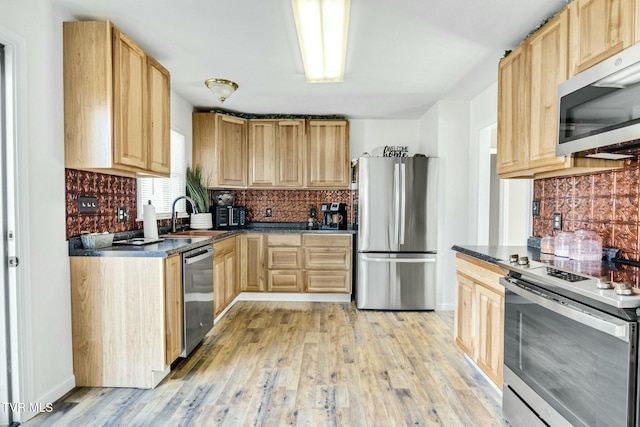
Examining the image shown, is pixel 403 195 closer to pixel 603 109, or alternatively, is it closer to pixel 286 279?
pixel 286 279

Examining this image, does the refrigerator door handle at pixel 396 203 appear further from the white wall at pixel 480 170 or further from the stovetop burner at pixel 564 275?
the stovetop burner at pixel 564 275

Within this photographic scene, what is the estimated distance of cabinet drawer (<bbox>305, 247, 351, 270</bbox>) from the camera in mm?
4219

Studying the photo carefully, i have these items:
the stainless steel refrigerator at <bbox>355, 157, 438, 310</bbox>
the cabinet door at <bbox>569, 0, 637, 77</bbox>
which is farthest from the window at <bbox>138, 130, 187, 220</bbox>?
the cabinet door at <bbox>569, 0, 637, 77</bbox>

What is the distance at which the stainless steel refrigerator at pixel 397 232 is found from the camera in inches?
151

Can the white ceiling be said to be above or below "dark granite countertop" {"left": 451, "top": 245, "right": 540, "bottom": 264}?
above

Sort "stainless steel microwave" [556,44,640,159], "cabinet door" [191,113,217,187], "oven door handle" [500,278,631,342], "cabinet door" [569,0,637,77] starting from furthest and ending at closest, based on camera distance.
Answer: "cabinet door" [191,113,217,187], "cabinet door" [569,0,637,77], "stainless steel microwave" [556,44,640,159], "oven door handle" [500,278,631,342]

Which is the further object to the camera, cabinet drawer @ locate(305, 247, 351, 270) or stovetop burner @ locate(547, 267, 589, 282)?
cabinet drawer @ locate(305, 247, 351, 270)

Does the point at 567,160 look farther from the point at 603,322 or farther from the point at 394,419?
the point at 394,419

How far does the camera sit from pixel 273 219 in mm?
4828

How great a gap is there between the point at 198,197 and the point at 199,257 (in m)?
1.51

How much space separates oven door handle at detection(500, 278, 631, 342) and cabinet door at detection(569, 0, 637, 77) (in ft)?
3.86

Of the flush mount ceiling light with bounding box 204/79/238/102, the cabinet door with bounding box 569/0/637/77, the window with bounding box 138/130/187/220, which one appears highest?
the flush mount ceiling light with bounding box 204/79/238/102

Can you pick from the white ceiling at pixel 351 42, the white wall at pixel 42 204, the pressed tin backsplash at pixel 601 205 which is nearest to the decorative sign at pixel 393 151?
the white ceiling at pixel 351 42

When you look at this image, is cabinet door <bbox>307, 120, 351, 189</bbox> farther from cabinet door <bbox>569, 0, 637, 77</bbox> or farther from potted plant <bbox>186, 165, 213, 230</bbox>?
cabinet door <bbox>569, 0, 637, 77</bbox>
